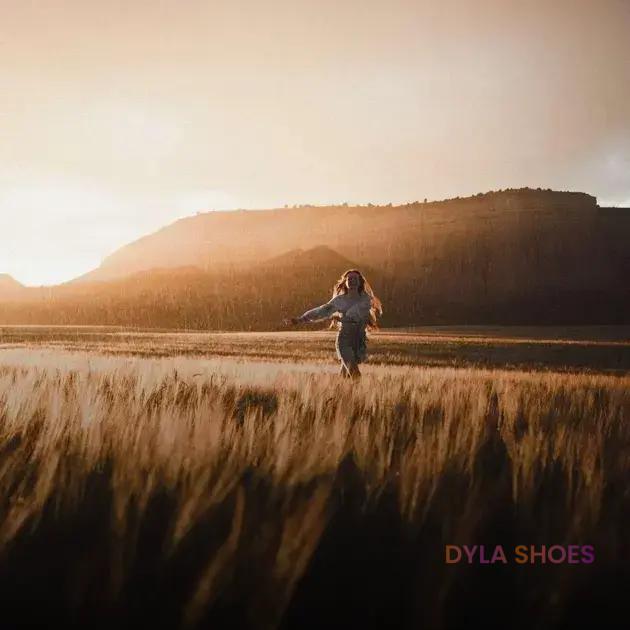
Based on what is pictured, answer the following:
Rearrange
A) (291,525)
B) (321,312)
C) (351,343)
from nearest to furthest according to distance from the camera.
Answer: (291,525)
(321,312)
(351,343)

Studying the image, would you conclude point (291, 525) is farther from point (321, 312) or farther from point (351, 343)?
point (351, 343)

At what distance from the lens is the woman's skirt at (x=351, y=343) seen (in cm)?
1207

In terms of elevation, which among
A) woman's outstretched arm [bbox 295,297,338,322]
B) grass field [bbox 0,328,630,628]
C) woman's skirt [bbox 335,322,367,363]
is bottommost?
grass field [bbox 0,328,630,628]

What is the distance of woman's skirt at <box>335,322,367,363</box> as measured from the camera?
12070 mm

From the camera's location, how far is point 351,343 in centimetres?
1217

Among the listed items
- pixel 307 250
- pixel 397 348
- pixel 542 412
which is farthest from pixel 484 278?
pixel 542 412

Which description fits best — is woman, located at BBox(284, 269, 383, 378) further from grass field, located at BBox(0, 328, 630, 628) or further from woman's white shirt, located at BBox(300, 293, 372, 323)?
grass field, located at BBox(0, 328, 630, 628)

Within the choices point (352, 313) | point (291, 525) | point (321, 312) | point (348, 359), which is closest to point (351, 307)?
point (352, 313)

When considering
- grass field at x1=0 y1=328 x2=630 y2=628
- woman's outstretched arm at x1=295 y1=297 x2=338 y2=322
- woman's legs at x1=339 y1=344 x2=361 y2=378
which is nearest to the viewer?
grass field at x1=0 y1=328 x2=630 y2=628

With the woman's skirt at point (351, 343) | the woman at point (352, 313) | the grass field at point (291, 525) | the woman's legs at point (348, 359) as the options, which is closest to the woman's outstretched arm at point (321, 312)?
the woman at point (352, 313)

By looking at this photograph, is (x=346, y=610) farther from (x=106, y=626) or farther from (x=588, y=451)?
(x=588, y=451)

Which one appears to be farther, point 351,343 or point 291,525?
point 351,343

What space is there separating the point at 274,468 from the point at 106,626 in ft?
4.31

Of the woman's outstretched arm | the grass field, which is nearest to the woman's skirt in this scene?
the woman's outstretched arm
